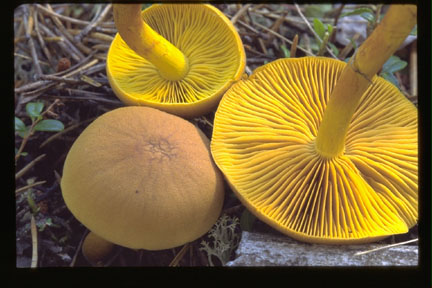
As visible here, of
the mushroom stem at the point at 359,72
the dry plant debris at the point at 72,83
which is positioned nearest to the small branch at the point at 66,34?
the dry plant debris at the point at 72,83

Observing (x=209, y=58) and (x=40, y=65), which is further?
(x=40, y=65)

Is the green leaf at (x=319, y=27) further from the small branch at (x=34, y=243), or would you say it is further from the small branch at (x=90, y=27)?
the small branch at (x=34, y=243)

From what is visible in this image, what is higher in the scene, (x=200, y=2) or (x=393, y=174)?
(x=200, y=2)

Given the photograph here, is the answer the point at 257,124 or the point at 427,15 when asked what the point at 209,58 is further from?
the point at 427,15

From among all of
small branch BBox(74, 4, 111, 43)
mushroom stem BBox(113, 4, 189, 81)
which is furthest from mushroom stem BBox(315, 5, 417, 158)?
small branch BBox(74, 4, 111, 43)

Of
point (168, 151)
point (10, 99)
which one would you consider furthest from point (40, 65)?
point (168, 151)

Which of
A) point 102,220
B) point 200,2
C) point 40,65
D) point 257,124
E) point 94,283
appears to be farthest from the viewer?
point 40,65
